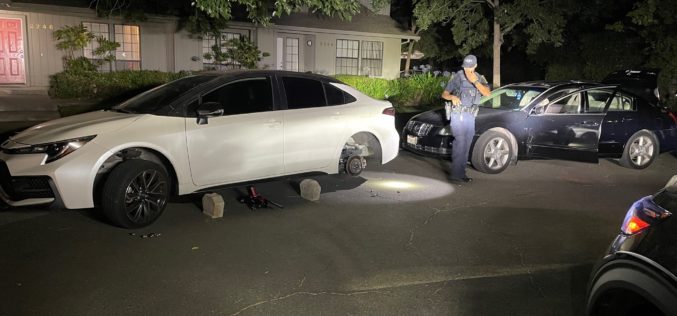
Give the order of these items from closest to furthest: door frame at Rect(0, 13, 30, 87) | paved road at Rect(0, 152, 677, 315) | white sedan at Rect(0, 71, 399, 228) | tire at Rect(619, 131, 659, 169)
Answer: paved road at Rect(0, 152, 677, 315) < white sedan at Rect(0, 71, 399, 228) < tire at Rect(619, 131, 659, 169) < door frame at Rect(0, 13, 30, 87)

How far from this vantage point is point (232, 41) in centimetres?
1819

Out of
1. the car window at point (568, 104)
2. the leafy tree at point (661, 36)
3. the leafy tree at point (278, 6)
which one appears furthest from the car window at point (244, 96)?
the leafy tree at point (661, 36)

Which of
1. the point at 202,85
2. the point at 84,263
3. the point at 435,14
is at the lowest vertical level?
the point at 84,263

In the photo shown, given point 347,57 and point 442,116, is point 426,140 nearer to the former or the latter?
point 442,116

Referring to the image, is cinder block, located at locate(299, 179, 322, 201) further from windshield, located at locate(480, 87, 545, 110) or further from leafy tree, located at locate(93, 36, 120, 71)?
leafy tree, located at locate(93, 36, 120, 71)

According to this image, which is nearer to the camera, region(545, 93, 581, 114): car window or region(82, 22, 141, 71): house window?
region(545, 93, 581, 114): car window

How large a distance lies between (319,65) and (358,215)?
15.2 m

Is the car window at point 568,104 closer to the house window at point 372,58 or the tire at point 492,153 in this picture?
the tire at point 492,153

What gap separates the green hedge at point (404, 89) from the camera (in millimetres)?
18859

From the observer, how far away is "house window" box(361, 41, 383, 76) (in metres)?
22.5

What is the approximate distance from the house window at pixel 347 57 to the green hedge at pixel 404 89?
2.36 meters

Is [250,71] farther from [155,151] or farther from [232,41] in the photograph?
[232,41]

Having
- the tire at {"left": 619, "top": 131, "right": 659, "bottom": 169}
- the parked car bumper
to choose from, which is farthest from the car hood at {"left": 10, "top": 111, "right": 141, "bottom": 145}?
the tire at {"left": 619, "top": 131, "right": 659, "bottom": 169}

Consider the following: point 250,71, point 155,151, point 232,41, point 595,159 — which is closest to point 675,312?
point 155,151
